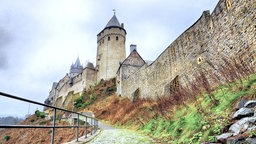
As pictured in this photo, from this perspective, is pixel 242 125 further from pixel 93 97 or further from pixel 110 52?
pixel 110 52

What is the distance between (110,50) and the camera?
40.7 meters

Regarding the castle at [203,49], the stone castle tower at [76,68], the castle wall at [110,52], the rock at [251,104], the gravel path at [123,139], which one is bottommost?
the gravel path at [123,139]

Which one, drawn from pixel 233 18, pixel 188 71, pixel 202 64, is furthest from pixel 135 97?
pixel 233 18

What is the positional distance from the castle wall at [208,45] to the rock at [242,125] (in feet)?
11.0

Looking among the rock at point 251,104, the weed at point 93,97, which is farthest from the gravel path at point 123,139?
the weed at point 93,97

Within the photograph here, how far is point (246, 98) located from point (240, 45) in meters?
3.46

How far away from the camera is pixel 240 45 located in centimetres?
685

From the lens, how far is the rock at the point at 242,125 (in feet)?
9.96

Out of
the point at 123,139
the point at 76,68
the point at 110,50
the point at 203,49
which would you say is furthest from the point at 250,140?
the point at 76,68

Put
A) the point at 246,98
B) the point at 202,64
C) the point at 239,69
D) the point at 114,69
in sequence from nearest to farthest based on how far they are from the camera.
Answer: the point at 246,98
the point at 239,69
the point at 202,64
the point at 114,69

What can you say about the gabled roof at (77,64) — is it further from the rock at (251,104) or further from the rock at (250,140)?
the rock at (250,140)

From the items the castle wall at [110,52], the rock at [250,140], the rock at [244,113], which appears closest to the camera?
the rock at [250,140]

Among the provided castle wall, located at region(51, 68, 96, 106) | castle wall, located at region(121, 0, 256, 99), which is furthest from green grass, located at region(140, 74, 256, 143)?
castle wall, located at region(51, 68, 96, 106)

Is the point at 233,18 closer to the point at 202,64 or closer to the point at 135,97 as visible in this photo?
the point at 202,64
